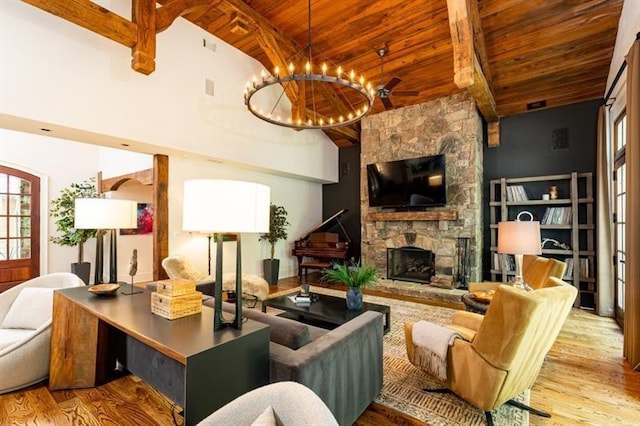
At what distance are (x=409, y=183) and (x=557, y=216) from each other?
2493 millimetres

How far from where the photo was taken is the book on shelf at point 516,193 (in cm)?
522

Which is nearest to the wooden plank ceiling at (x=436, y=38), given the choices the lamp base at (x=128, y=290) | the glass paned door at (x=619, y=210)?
the glass paned door at (x=619, y=210)

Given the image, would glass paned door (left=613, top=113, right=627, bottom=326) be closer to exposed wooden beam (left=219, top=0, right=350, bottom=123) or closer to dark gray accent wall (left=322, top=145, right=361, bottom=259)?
dark gray accent wall (left=322, top=145, right=361, bottom=259)

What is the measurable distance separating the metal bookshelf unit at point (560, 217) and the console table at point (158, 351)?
17.3ft

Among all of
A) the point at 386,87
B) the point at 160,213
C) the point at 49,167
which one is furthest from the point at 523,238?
the point at 49,167

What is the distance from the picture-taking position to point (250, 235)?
6461 millimetres

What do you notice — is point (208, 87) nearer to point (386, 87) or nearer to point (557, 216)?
point (386, 87)

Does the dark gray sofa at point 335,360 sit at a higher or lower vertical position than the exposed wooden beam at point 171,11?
lower

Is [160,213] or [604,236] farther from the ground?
[160,213]

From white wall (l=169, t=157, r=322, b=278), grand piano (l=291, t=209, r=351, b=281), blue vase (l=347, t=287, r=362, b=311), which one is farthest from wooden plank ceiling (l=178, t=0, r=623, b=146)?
grand piano (l=291, t=209, r=351, b=281)

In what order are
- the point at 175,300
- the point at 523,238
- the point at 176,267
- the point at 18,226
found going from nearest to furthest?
the point at 175,300, the point at 523,238, the point at 176,267, the point at 18,226

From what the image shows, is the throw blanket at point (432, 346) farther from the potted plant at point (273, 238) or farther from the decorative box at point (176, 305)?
the potted plant at point (273, 238)

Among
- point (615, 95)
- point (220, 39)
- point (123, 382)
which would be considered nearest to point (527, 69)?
point (615, 95)

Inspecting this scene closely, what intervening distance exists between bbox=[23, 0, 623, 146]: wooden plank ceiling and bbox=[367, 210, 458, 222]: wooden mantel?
6.11ft
